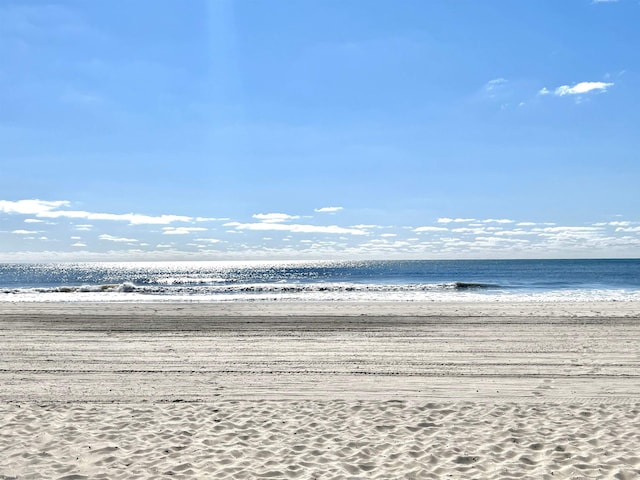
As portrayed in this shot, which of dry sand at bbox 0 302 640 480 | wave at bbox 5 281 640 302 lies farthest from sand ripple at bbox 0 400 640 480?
wave at bbox 5 281 640 302

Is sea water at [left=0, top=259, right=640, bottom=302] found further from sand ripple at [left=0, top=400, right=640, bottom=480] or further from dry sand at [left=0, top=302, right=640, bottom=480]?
sand ripple at [left=0, top=400, right=640, bottom=480]

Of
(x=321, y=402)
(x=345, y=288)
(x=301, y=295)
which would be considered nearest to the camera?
(x=321, y=402)

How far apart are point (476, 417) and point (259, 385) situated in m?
3.85

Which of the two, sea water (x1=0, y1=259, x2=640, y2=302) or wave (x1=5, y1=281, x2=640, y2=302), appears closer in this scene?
wave (x1=5, y1=281, x2=640, y2=302)

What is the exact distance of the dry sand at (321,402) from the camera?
5.61m

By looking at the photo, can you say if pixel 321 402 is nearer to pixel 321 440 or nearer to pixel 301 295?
pixel 321 440

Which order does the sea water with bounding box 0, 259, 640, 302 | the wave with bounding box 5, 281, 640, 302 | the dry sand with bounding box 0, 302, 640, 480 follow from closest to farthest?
the dry sand with bounding box 0, 302, 640, 480
the wave with bounding box 5, 281, 640, 302
the sea water with bounding box 0, 259, 640, 302

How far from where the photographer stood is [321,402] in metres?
7.96

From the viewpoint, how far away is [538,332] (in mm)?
15273

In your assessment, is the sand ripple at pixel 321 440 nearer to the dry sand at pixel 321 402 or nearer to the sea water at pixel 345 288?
the dry sand at pixel 321 402

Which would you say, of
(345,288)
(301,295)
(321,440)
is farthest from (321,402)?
(345,288)

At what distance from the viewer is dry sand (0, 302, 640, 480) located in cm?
561

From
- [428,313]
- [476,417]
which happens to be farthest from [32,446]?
[428,313]

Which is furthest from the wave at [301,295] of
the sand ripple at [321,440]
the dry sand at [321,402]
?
the sand ripple at [321,440]
